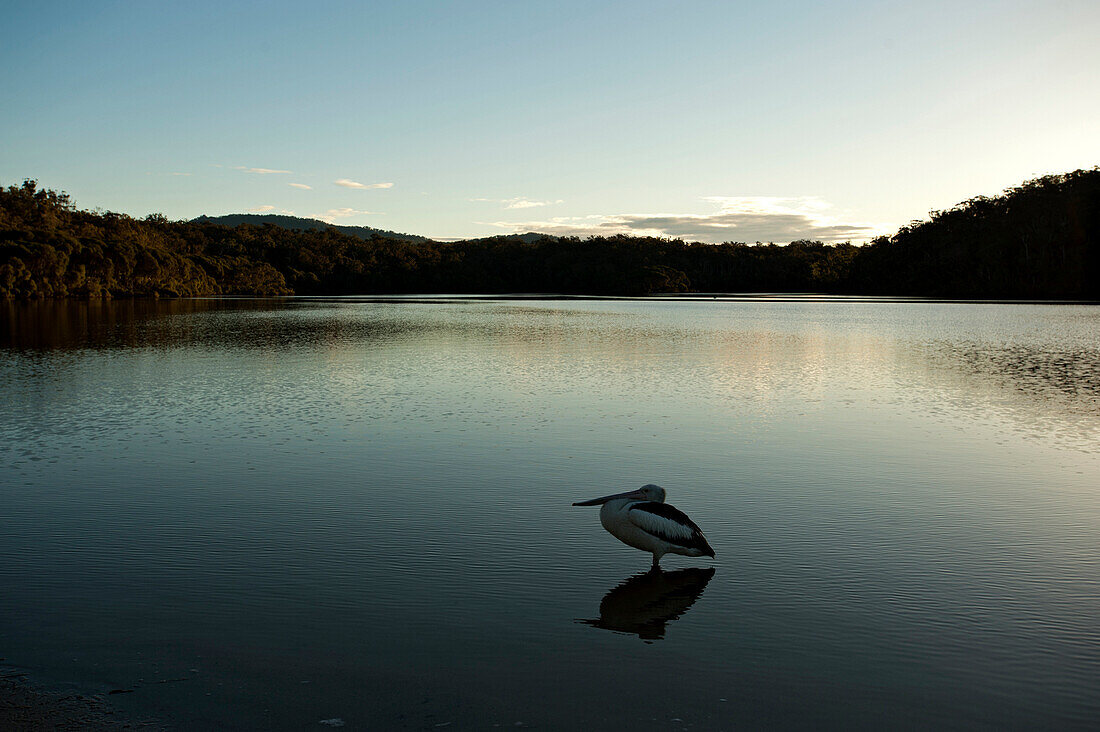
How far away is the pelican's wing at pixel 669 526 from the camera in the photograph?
7.00 metres

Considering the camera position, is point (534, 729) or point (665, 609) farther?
point (665, 609)

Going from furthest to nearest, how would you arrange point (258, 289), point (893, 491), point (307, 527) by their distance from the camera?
point (258, 289), point (893, 491), point (307, 527)

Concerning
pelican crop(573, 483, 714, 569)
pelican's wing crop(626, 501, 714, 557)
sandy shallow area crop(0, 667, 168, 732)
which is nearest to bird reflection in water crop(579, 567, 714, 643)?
pelican crop(573, 483, 714, 569)

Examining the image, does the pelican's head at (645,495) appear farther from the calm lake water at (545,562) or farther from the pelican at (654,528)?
the calm lake water at (545,562)

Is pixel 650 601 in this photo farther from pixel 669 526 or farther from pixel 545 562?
pixel 545 562

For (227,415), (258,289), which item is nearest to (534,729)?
(227,415)

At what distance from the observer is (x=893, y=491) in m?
10.2

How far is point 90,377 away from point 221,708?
18700mm

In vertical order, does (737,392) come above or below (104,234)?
below

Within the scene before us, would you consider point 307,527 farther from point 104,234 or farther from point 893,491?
point 104,234

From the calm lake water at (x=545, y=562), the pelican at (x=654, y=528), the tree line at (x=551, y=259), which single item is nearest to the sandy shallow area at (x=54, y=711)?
the calm lake water at (x=545, y=562)

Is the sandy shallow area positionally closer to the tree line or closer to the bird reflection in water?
the bird reflection in water

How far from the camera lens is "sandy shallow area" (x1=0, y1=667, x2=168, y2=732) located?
4.41m

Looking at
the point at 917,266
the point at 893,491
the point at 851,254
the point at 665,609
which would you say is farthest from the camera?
the point at 851,254
